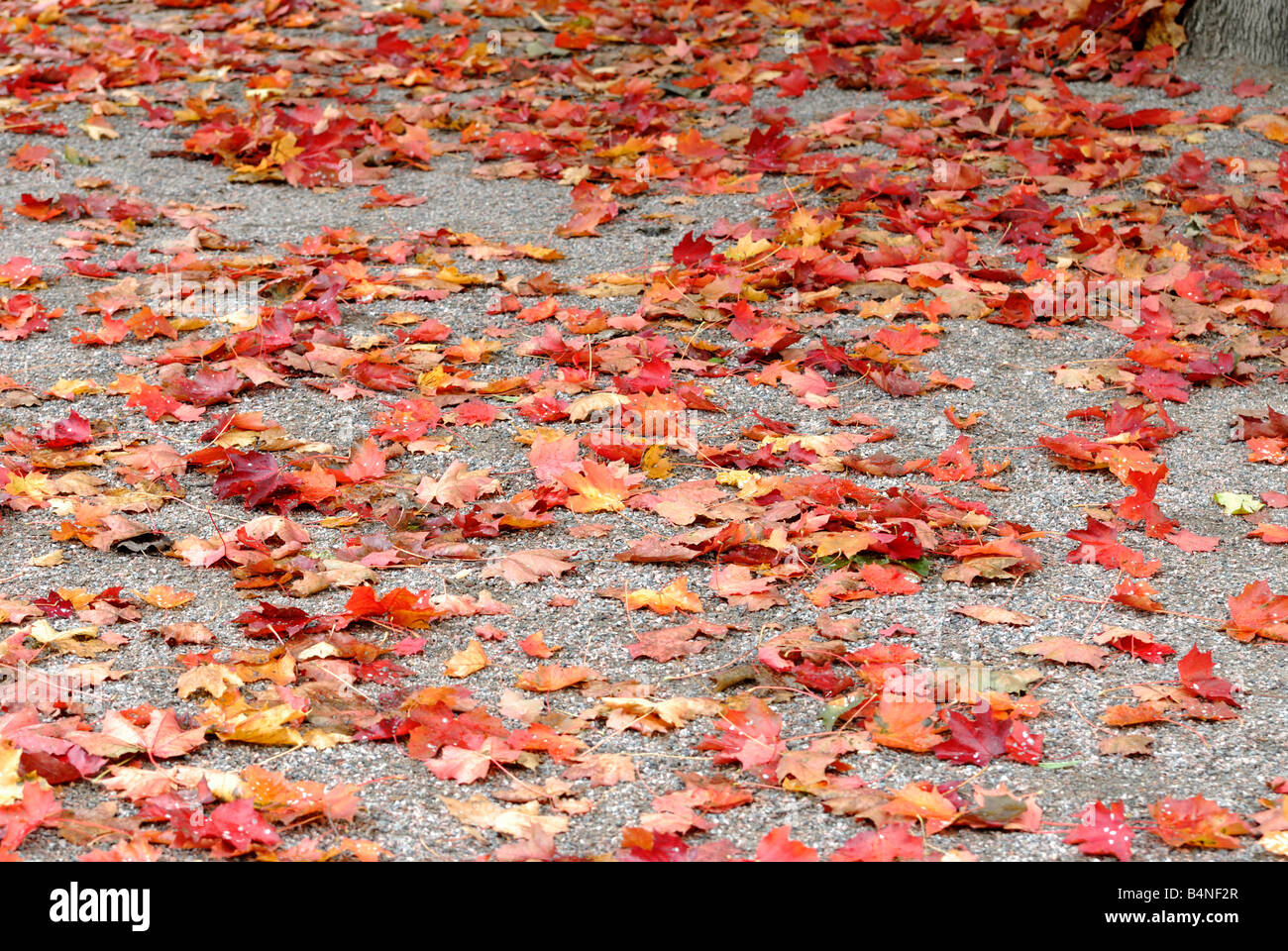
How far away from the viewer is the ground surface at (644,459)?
2506mm

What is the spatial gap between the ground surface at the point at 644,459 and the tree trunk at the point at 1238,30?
19cm

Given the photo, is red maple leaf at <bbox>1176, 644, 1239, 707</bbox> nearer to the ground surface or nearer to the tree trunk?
the ground surface

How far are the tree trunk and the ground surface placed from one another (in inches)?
7.6

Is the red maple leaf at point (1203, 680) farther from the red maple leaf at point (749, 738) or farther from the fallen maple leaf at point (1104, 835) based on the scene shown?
the red maple leaf at point (749, 738)

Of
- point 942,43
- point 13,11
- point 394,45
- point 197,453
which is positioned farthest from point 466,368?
point 13,11

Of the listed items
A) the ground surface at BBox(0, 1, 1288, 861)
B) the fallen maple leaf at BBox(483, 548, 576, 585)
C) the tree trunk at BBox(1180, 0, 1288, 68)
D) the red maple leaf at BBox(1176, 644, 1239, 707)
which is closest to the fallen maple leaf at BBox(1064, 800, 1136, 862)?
the ground surface at BBox(0, 1, 1288, 861)

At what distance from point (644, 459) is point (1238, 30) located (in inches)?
194

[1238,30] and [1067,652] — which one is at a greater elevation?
[1238,30]

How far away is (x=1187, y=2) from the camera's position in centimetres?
685

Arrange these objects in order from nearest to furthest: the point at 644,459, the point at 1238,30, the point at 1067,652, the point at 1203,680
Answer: the point at 1203,680 → the point at 1067,652 → the point at 644,459 → the point at 1238,30

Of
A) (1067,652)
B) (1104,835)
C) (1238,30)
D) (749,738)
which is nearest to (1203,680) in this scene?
(1067,652)

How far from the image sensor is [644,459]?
12.1ft

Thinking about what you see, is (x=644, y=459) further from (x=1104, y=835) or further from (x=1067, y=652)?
(x=1104, y=835)

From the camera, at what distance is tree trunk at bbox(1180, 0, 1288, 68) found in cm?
664
